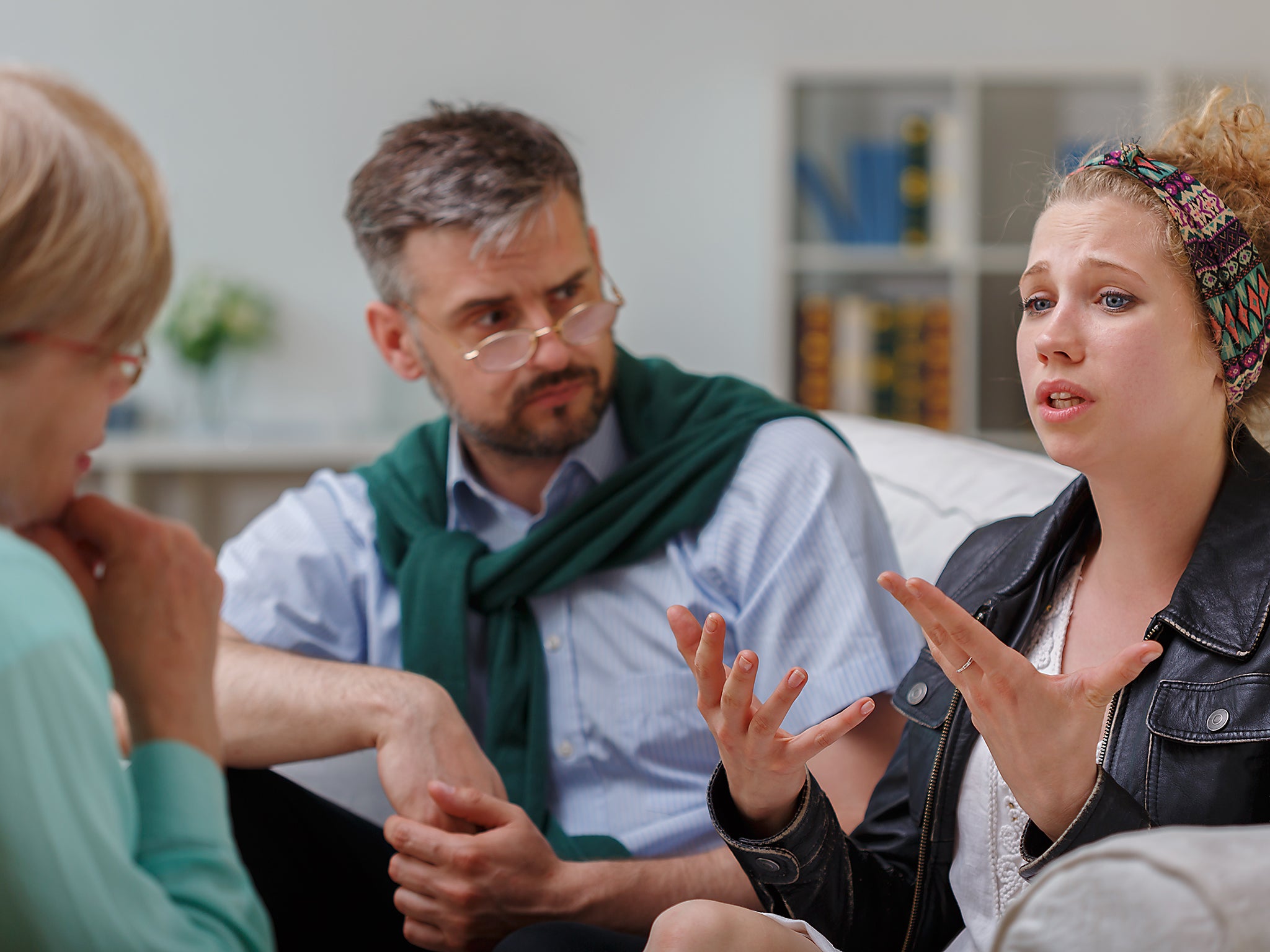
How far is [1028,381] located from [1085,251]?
0.11 metres

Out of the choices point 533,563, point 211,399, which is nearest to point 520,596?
point 533,563

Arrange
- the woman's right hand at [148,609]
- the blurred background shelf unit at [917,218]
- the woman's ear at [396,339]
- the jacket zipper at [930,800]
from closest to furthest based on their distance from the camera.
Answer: the woman's right hand at [148,609]
the jacket zipper at [930,800]
the woman's ear at [396,339]
the blurred background shelf unit at [917,218]

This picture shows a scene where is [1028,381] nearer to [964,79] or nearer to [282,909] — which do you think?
[282,909]

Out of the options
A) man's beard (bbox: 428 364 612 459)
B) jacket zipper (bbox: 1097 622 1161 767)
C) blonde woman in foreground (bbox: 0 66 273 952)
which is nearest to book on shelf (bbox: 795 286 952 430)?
man's beard (bbox: 428 364 612 459)

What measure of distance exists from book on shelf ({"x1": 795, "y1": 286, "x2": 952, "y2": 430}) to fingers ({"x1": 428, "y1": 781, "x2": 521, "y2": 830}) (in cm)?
217

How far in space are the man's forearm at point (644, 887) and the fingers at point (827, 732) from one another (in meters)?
0.34

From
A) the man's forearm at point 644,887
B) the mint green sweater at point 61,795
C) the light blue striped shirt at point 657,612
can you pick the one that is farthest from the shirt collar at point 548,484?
A: the mint green sweater at point 61,795

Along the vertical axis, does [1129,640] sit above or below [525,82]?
below

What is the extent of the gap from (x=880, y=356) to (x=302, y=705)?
2.20 meters

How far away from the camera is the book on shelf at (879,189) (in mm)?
3160

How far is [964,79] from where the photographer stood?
310 centimetres

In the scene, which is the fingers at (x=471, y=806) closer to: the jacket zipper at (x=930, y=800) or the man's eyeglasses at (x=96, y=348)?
the jacket zipper at (x=930, y=800)

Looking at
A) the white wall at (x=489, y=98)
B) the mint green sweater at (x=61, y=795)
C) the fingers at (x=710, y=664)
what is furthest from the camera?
the white wall at (x=489, y=98)

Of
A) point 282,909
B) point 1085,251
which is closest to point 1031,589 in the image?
point 1085,251
